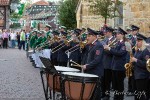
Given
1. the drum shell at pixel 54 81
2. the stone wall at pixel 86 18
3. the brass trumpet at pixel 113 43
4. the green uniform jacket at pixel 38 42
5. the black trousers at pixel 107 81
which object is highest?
the stone wall at pixel 86 18

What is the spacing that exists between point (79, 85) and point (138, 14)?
944cm

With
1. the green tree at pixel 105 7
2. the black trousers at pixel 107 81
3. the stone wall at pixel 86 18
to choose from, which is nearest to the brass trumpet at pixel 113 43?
the black trousers at pixel 107 81

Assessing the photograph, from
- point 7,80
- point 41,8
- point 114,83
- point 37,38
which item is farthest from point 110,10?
point 41,8

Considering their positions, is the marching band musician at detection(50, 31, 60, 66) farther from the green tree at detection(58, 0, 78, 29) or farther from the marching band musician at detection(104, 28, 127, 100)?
the green tree at detection(58, 0, 78, 29)

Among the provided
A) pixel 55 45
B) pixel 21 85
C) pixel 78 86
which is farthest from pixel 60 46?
pixel 78 86

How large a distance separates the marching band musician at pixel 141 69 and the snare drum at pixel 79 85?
0.99m

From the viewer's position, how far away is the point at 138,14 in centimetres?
1653

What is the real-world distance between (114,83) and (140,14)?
7.19m

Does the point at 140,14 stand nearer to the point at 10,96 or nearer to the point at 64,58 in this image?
the point at 64,58

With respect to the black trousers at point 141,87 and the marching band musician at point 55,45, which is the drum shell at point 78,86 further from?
the marching band musician at point 55,45

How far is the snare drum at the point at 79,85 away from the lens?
7.59m

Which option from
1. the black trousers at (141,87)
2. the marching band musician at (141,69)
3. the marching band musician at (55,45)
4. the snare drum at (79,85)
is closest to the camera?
the snare drum at (79,85)

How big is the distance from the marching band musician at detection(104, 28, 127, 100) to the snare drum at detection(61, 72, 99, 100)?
6.20 ft

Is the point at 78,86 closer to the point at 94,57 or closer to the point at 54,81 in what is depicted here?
the point at 54,81
